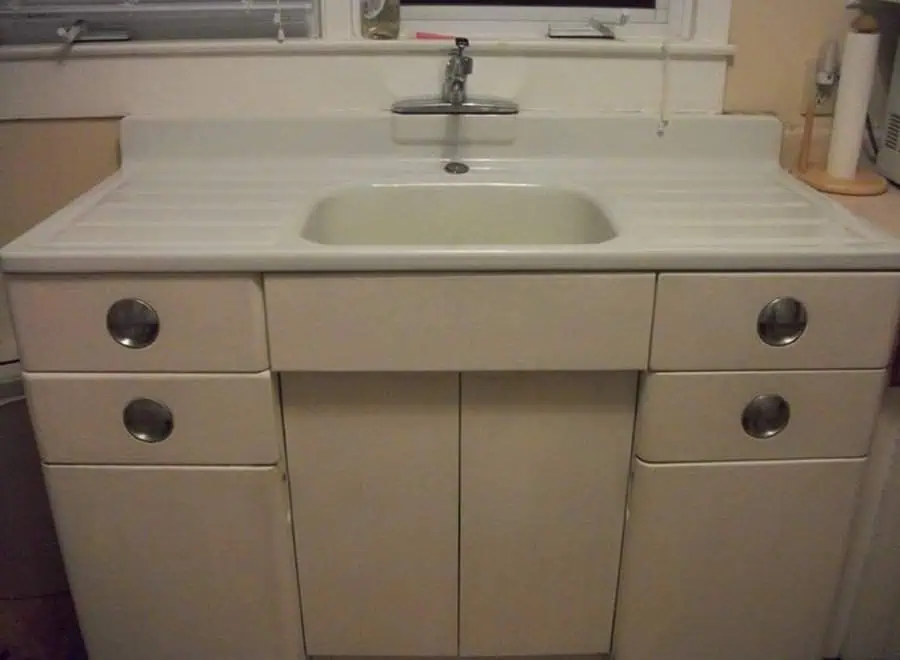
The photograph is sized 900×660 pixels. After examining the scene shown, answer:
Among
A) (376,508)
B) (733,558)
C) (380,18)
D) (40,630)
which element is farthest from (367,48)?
(40,630)

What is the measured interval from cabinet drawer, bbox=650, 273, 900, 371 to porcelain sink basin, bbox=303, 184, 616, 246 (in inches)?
12.0

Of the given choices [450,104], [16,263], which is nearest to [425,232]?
[450,104]

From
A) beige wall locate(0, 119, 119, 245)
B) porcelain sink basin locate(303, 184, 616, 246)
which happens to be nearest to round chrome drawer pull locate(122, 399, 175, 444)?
porcelain sink basin locate(303, 184, 616, 246)

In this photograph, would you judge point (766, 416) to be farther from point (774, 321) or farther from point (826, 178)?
point (826, 178)

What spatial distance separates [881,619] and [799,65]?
95 centimetres

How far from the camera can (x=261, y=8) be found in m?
1.42

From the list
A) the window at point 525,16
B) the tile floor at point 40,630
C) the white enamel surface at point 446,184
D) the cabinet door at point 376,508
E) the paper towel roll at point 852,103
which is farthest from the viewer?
the window at point 525,16

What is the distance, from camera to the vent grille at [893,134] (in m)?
1.38

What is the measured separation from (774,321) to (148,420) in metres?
0.84

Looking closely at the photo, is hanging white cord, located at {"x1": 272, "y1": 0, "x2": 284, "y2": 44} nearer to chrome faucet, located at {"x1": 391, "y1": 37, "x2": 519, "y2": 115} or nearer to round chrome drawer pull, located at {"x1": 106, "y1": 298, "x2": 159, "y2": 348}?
chrome faucet, located at {"x1": 391, "y1": 37, "x2": 519, "y2": 115}

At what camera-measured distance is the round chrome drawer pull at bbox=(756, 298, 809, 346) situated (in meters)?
1.06

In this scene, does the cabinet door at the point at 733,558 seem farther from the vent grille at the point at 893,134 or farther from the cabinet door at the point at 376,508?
the vent grille at the point at 893,134

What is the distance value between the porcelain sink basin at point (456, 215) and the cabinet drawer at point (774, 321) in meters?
0.31

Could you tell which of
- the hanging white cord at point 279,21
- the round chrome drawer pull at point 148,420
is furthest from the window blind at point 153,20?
the round chrome drawer pull at point 148,420
